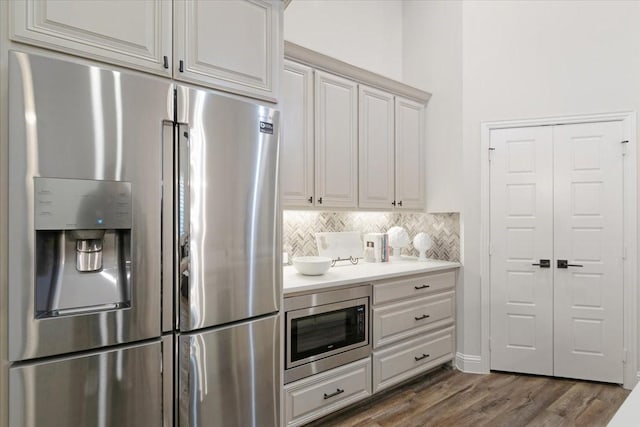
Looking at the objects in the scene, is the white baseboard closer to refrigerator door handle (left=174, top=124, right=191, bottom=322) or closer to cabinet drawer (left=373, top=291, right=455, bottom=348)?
cabinet drawer (left=373, top=291, right=455, bottom=348)

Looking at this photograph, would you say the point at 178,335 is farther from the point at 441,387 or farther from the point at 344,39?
the point at 344,39

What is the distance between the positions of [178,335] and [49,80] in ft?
3.58

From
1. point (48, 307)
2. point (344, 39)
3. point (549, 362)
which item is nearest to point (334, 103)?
point (344, 39)

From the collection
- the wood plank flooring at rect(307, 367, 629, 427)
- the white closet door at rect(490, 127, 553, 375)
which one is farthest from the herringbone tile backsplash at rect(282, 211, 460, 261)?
the wood plank flooring at rect(307, 367, 629, 427)

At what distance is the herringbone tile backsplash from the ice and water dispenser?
1650mm

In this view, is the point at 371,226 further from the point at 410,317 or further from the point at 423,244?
the point at 410,317

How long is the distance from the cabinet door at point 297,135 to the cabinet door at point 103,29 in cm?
113

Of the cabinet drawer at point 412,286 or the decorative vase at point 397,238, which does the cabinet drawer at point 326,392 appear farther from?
the decorative vase at point 397,238

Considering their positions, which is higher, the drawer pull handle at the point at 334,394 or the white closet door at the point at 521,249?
the white closet door at the point at 521,249

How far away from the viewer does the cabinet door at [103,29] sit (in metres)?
1.25

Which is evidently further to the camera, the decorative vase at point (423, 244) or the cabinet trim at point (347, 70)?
the decorative vase at point (423, 244)

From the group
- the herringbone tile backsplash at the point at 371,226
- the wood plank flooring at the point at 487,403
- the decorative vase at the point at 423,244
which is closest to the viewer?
the wood plank flooring at the point at 487,403

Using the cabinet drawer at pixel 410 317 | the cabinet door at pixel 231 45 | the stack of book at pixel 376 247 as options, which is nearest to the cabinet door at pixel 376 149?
the stack of book at pixel 376 247

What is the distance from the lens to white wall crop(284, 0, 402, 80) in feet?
10.5
